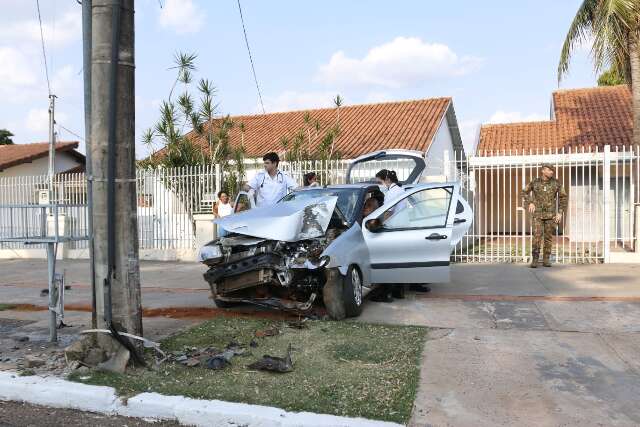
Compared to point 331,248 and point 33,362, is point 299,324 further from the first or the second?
point 33,362

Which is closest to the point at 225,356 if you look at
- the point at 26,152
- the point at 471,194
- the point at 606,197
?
the point at 606,197

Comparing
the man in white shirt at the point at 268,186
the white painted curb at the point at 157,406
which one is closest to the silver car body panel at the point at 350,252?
the man in white shirt at the point at 268,186

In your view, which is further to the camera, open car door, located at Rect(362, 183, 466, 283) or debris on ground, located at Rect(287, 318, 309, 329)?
open car door, located at Rect(362, 183, 466, 283)

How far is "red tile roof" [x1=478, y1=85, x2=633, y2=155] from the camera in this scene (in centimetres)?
1725

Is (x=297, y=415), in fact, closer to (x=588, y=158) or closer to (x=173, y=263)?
(x=588, y=158)

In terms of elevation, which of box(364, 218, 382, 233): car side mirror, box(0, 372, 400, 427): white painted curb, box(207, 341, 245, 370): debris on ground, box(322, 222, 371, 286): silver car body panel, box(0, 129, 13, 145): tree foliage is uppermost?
box(0, 129, 13, 145): tree foliage

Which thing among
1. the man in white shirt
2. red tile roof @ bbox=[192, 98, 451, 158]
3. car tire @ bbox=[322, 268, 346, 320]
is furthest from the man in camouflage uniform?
red tile roof @ bbox=[192, 98, 451, 158]

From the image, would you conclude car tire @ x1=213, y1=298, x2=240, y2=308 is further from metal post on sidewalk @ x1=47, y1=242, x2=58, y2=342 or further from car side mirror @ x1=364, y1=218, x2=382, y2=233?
car side mirror @ x1=364, y1=218, x2=382, y2=233

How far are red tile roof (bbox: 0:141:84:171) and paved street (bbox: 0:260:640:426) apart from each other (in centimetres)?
1450

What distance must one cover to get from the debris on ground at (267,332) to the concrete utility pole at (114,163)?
4.25ft

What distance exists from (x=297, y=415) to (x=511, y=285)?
5.74 m

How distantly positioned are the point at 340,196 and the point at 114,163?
3.42m

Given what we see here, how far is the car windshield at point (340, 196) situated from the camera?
22.6 feet

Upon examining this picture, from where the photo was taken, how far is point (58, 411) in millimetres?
3945
